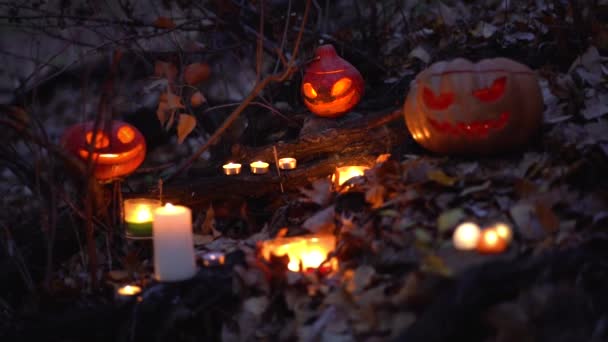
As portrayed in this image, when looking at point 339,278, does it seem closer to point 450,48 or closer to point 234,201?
point 234,201

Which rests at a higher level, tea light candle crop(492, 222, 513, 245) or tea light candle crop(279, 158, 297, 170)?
tea light candle crop(279, 158, 297, 170)

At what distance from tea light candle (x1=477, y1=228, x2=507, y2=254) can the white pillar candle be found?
1.16m

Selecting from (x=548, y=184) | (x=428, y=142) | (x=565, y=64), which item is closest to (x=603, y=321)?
(x=548, y=184)

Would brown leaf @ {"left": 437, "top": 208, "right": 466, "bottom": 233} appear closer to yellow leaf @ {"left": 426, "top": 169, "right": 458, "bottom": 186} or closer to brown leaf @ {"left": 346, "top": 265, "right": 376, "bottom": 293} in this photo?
yellow leaf @ {"left": 426, "top": 169, "right": 458, "bottom": 186}

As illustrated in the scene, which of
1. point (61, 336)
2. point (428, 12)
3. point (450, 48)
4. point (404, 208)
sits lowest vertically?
point (61, 336)

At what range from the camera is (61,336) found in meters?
2.25

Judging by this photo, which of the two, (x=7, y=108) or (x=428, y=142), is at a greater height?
(x=7, y=108)

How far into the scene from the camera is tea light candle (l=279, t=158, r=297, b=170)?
351 centimetres

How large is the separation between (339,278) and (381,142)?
1.26m

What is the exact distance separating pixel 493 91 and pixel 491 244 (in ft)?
2.84

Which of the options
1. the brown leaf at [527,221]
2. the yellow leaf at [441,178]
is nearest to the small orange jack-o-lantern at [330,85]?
the yellow leaf at [441,178]

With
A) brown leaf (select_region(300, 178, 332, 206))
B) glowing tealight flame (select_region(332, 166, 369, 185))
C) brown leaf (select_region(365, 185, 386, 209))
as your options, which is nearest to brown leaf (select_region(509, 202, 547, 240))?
brown leaf (select_region(365, 185, 386, 209))

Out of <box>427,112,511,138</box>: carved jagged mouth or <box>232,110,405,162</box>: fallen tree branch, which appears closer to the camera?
<box>427,112,511,138</box>: carved jagged mouth

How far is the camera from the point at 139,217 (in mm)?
3180
